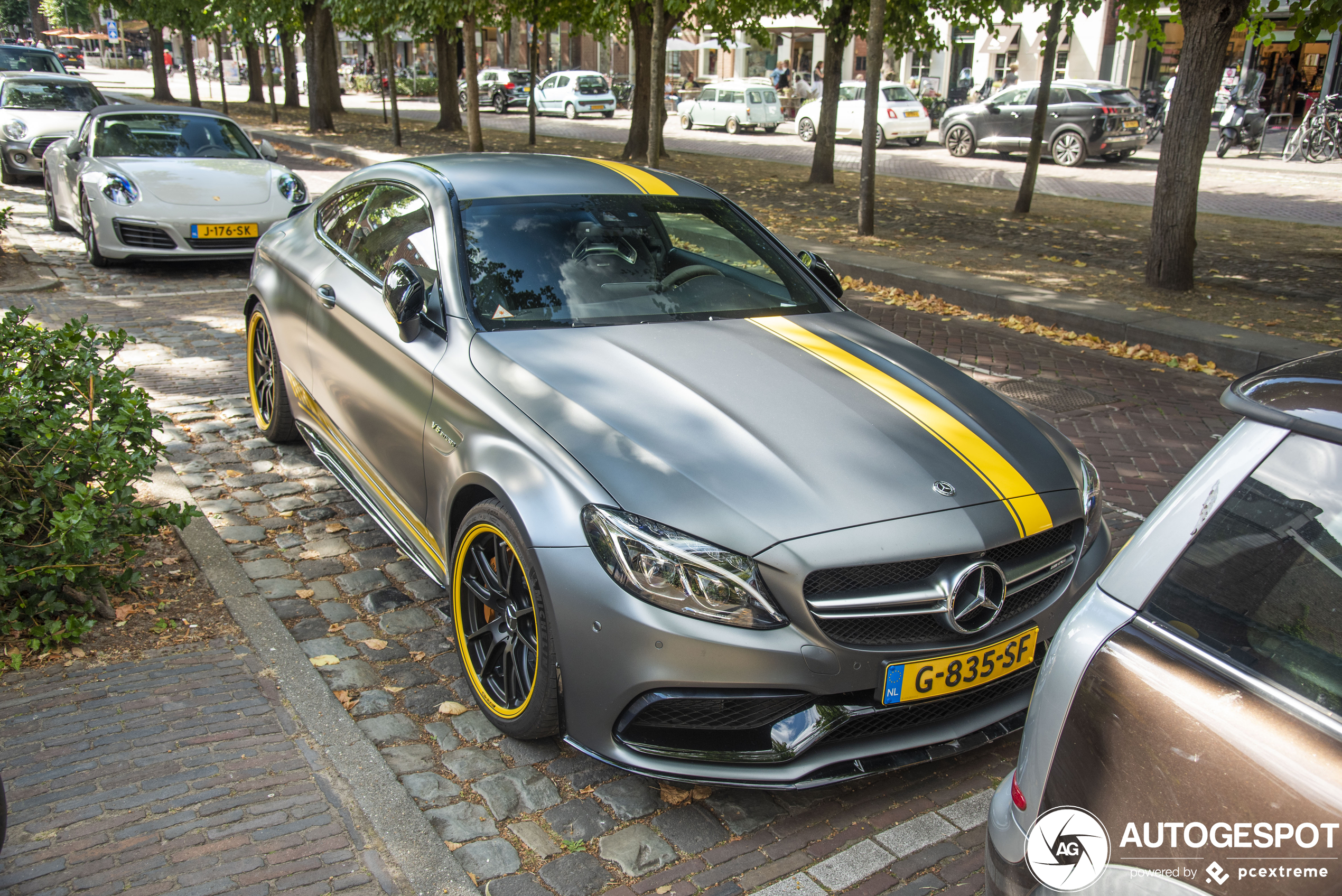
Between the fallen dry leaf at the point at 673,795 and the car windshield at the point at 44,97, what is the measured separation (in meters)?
16.3

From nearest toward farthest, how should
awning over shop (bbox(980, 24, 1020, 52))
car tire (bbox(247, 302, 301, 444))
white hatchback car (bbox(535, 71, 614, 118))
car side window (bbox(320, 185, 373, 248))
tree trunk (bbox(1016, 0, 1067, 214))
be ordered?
car side window (bbox(320, 185, 373, 248))
car tire (bbox(247, 302, 301, 444))
tree trunk (bbox(1016, 0, 1067, 214))
white hatchback car (bbox(535, 71, 614, 118))
awning over shop (bbox(980, 24, 1020, 52))

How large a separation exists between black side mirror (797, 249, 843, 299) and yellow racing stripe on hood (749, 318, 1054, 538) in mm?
649

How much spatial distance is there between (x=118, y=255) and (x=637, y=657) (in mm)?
9120

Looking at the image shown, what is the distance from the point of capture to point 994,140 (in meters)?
24.8

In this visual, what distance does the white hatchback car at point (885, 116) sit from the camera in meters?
28.2

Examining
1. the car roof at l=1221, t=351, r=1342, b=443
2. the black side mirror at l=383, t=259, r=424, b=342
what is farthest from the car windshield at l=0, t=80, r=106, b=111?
the car roof at l=1221, t=351, r=1342, b=443

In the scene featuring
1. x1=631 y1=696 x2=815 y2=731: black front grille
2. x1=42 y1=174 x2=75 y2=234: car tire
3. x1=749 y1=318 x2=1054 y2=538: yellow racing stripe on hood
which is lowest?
x1=631 y1=696 x2=815 y2=731: black front grille

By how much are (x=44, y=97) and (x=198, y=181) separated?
26.3 ft

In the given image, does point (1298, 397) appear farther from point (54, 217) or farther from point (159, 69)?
point (159, 69)

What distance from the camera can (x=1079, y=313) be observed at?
859cm

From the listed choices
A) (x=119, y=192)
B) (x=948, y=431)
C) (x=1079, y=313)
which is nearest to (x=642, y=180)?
(x=948, y=431)

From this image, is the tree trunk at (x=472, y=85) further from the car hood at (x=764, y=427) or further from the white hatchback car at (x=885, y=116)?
the car hood at (x=764, y=427)

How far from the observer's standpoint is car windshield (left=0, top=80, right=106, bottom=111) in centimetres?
1556

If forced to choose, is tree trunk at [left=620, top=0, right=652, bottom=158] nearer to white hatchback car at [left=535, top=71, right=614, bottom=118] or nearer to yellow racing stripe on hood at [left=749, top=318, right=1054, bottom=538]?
white hatchback car at [left=535, top=71, right=614, bottom=118]
